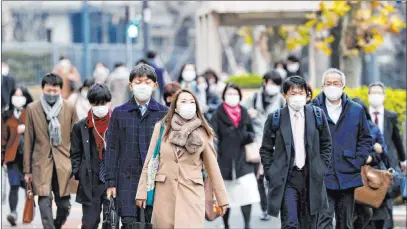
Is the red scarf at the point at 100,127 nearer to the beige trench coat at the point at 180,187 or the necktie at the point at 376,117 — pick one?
the beige trench coat at the point at 180,187

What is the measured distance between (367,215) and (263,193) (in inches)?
113

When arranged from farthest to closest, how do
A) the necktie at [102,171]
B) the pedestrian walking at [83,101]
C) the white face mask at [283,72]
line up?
the white face mask at [283,72]
the pedestrian walking at [83,101]
the necktie at [102,171]

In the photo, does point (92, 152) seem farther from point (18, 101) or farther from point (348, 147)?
point (18, 101)

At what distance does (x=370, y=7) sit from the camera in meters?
22.8

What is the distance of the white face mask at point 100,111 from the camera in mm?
11688

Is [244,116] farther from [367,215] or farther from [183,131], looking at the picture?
[183,131]

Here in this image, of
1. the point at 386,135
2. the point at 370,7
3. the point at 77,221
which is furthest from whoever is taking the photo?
the point at 370,7

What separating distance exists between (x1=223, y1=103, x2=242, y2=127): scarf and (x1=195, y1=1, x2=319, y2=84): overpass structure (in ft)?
31.7

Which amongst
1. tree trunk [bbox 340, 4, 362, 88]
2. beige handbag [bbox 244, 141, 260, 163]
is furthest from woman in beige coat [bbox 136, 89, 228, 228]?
tree trunk [bbox 340, 4, 362, 88]

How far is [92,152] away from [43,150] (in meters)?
1.07

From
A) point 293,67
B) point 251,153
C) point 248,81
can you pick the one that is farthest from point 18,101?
point 248,81

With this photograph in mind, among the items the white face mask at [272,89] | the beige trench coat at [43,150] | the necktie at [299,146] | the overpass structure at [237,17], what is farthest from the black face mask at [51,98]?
the overpass structure at [237,17]

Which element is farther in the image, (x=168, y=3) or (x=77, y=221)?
(x=168, y=3)

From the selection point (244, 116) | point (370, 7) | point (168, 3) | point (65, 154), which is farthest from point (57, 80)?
point (168, 3)
